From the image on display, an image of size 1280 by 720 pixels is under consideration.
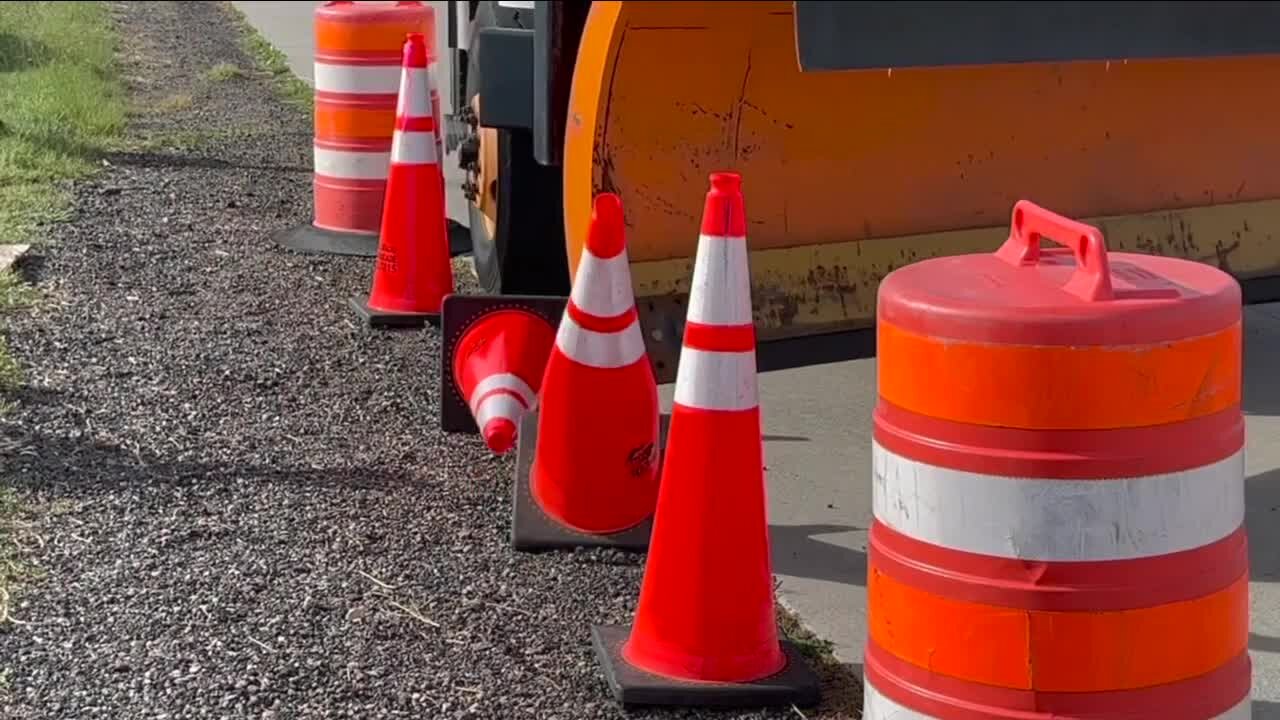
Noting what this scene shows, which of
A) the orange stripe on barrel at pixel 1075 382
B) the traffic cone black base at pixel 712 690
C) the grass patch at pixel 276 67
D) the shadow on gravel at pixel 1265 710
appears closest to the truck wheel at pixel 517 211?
the traffic cone black base at pixel 712 690

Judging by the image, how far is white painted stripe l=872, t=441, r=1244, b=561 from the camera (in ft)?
9.54

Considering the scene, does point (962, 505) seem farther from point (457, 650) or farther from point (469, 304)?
point (469, 304)

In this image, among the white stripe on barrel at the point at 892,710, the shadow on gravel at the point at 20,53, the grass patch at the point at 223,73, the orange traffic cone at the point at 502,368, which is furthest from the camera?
the grass patch at the point at 223,73

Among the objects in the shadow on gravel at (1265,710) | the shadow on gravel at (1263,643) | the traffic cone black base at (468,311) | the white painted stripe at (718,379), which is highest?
the white painted stripe at (718,379)

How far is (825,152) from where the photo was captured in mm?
5000

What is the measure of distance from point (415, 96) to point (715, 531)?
3.09 metres

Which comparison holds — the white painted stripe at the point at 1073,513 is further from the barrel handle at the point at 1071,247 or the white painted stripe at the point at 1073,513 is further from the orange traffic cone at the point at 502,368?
the orange traffic cone at the point at 502,368

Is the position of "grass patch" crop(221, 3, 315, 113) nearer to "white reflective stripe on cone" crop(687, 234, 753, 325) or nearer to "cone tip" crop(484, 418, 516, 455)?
"cone tip" crop(484, 418, 516, 455)

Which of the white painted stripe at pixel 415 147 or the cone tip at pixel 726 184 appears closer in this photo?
the cone tip at pixel 726 184

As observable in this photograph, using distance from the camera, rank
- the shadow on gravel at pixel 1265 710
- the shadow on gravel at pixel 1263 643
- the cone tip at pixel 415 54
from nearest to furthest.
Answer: the shadow on gravel at pixel 1265 710, the shadow on gravel at pixel 1263 643, the cone tip at pixel 415 54

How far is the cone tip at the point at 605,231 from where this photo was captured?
13.8 ft

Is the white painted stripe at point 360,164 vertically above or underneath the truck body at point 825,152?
underneath

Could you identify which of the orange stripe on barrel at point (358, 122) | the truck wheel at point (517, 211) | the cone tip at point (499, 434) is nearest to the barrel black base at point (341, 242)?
the orange stripe on barrel at point (358, 122)

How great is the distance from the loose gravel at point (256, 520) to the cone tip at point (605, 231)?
0.68m
